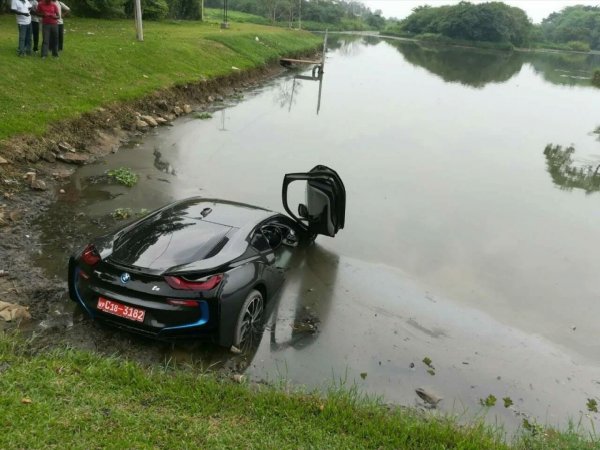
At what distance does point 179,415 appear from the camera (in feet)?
13.5

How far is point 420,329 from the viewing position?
680 cm

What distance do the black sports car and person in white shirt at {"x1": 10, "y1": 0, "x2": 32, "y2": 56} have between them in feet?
35.4

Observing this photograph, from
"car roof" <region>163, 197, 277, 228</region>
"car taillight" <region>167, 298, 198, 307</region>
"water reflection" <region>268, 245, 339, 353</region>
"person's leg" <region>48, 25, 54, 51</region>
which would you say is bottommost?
"water reflection" <region>268, 245, 339, 353</region>

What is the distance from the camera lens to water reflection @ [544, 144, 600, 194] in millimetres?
14570

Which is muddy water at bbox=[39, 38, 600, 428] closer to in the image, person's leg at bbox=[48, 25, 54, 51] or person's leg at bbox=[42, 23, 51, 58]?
person's leg at bbox=[42, 23, 51, 58]

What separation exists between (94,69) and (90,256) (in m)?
12.7

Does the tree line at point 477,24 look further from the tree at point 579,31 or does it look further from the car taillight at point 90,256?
the car taillight at point 90,256

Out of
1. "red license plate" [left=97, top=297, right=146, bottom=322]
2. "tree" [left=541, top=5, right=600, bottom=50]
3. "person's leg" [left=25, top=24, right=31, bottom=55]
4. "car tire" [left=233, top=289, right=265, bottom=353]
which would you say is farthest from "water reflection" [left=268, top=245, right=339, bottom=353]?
"tree" [left=541, top=5, right=600, bottom=50]

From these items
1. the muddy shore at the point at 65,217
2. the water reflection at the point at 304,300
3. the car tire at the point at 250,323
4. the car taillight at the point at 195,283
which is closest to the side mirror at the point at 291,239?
the water reflection at the point at 304,300

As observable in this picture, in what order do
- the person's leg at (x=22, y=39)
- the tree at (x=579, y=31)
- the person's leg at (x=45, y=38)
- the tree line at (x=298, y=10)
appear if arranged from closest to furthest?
the person's leg at (x=22, y=39) < the person's leg at (x=45, y=38) < the tree line at (x=298, y=10) < the tree at (x=579, y=31)

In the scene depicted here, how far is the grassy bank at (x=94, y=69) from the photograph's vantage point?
1195cm

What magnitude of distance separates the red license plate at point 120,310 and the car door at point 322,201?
3906 millimetres

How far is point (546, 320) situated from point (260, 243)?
4450mm

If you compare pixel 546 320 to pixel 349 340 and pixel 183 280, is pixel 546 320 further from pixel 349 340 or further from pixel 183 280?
pixel 183 280
